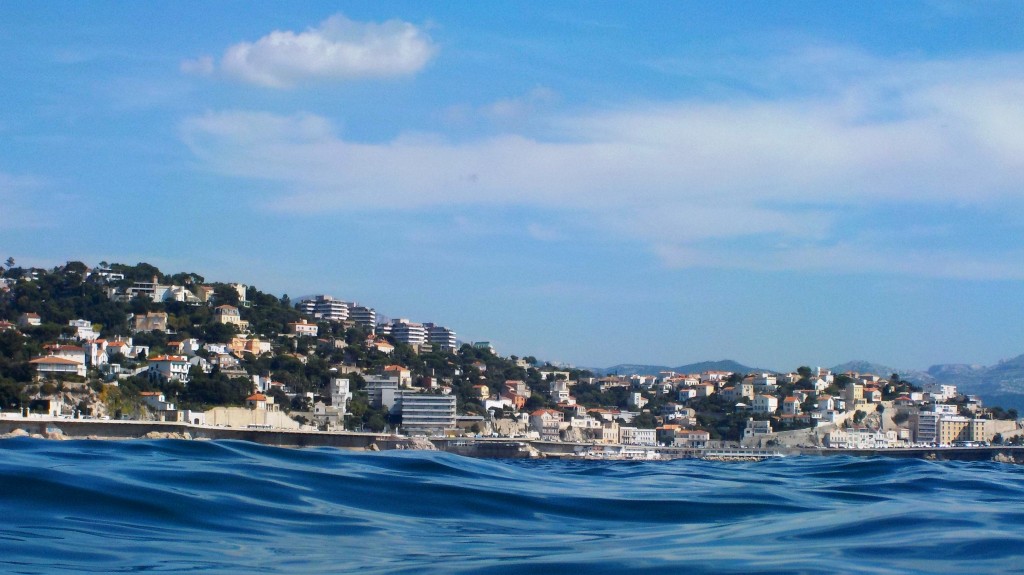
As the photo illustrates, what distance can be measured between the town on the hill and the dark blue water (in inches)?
1892

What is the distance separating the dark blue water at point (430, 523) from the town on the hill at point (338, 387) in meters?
48.0

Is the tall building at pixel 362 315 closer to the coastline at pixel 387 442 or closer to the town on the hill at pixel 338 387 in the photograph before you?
the town on the hill at pixel 338 387

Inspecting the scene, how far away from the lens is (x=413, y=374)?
92812mm

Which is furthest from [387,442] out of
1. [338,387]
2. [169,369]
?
[169,369]

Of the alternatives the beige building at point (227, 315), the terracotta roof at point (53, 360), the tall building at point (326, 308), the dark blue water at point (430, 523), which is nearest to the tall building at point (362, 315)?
the tall building at point (326, 308)

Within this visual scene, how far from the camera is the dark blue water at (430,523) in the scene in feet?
19.6

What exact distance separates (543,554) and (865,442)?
8297 cm

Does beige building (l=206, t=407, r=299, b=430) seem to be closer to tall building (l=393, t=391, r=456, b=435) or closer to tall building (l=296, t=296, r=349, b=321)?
tall building (l=393, t=391, r=456, b=435)

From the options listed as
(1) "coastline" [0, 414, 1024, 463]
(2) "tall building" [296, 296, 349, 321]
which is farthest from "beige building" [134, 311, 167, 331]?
(2) "tall building" [296, 296, 349, 321]

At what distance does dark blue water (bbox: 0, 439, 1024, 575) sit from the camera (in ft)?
19.6

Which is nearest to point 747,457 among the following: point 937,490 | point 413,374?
point 413,374

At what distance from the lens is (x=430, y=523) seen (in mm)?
7855

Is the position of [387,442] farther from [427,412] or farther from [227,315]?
[227,315]

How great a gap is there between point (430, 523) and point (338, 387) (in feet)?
231
